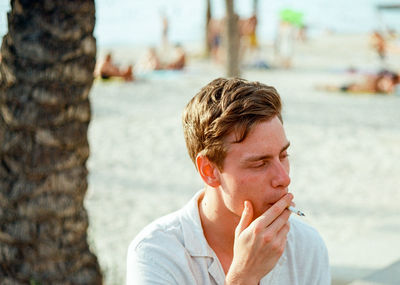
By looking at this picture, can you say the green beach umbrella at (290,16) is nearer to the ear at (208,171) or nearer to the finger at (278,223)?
the ear at (208,171)

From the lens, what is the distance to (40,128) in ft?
10.1

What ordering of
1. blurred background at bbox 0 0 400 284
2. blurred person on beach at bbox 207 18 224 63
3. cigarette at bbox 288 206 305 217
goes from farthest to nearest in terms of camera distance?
blurred person on beach at bbox 207 18 224 63
blurred background at bbox 0 0 400 284
cigarette at bbox 288 206 305 217

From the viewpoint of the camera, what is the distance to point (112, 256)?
534cm

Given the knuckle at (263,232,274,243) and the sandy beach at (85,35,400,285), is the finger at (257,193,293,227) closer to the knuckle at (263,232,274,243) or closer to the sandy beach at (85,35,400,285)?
the knuckle at (263,232,274,243)

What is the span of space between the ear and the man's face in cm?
7

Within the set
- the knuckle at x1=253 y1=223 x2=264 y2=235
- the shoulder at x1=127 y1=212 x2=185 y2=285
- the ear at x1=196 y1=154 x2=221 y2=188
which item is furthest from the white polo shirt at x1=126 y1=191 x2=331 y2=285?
the knuckle at x1=253 y1=223 x2=264 y2=235

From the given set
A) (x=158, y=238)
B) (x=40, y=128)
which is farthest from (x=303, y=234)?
(x=40, y=128)

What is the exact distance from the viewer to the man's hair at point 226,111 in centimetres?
188

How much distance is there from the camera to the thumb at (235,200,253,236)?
1.89 meters

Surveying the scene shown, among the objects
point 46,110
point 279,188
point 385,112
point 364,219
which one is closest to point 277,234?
point 279,188

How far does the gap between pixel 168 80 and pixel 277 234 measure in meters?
16.5

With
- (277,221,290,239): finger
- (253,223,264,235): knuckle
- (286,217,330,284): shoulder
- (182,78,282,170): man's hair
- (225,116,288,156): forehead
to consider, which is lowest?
(286,217,330,284): shoulder

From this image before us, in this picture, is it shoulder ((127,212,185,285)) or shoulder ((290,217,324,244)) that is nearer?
shoulder ((127,212,185,285))

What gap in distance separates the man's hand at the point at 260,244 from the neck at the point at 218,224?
19cm
